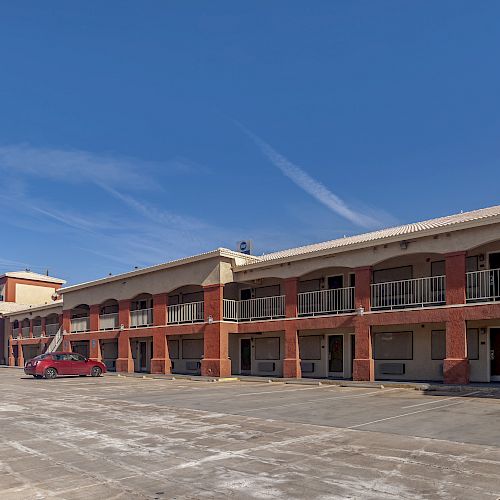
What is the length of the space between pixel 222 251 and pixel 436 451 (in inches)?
854

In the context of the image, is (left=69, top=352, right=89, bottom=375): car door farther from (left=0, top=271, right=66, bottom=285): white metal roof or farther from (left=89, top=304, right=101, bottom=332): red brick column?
(left=0, top=271, right=66, bottom=285): white metal roof

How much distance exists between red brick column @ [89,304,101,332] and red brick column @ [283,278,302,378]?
715 inches

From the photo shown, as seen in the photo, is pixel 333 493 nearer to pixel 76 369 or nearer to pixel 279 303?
pixel 279 303

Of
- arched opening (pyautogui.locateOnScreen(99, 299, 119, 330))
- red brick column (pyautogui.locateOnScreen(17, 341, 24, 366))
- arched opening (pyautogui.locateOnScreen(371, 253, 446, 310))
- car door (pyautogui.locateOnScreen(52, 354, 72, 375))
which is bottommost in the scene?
red brick column (pyautogui.locateOnScreen(17, 341, 24, 366))

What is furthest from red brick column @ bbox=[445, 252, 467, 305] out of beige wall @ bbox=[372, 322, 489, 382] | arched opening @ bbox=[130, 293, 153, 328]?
arched opening @ bbox=[130, 293, 153, 328]

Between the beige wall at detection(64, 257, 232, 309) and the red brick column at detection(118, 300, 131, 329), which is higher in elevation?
the beige wall at detection(64, 257, 232, 309)

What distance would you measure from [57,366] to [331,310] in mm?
16064

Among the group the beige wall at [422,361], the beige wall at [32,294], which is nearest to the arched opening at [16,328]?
the beige wall at [32,294]

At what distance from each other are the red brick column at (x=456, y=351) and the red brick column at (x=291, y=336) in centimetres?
799

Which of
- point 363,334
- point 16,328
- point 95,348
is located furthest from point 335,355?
point 16,328

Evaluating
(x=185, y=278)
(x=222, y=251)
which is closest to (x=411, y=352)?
(x=222, y=251)

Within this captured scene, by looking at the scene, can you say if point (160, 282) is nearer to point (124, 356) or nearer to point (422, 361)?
point (124, 356)

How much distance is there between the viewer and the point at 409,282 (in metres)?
23.8

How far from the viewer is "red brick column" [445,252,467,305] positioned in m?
20.7
